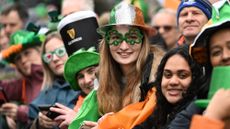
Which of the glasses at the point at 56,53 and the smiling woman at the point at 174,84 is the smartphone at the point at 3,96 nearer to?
the glasses at the point at 56,53

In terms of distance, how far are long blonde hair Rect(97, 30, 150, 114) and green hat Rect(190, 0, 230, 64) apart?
1.60 meters

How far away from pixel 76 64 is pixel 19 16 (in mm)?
5361

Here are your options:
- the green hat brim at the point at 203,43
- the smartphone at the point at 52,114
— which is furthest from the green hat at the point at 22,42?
the green hat brim at the point at 203,43

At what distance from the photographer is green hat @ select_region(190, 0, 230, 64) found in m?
5.84

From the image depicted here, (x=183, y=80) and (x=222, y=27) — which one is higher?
(x=222, y=27)

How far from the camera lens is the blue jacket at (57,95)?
31.6ft

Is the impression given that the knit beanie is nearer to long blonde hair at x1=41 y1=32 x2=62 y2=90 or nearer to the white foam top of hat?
the white foam top of hat

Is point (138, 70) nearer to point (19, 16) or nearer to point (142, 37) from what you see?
point (142, 37)

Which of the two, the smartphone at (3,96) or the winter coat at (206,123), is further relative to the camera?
the smartphone at (3,96)

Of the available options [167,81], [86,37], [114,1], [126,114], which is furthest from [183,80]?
[114,1]

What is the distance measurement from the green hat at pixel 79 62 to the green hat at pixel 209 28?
2.80 metres

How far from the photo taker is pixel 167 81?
22.3ft

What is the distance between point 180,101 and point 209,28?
99 centimetres

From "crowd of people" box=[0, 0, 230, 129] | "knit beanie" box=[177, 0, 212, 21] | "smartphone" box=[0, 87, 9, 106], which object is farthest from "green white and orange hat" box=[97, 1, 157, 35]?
"smartphone" box=[0, 87, 9, 106]
